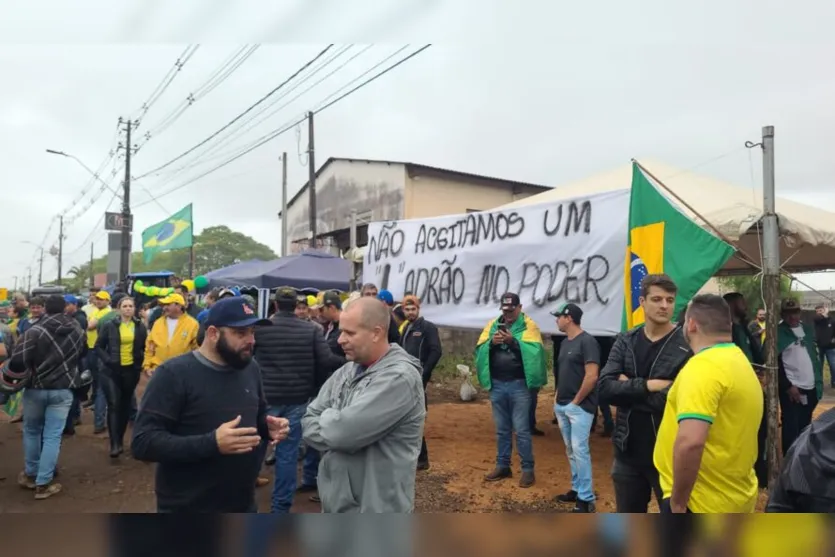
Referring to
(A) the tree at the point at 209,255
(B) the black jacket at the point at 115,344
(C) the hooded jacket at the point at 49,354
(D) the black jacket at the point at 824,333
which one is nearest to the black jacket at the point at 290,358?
(C) the hooded jacket at the point at 49,354

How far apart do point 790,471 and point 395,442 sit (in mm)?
1353

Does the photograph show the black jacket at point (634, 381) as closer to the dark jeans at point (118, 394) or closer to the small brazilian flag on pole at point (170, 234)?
the dark jeans at point (118, 394)

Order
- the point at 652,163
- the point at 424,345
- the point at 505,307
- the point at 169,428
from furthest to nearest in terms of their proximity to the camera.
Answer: the point at 652,163 < the point at 424,345 < the point at 505,307 < the point at 169,428

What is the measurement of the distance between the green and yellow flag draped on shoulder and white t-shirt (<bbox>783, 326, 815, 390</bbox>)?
2984 millimetres

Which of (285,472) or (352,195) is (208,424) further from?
(352,195)

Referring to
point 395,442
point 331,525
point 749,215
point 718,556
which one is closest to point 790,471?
point 718,556

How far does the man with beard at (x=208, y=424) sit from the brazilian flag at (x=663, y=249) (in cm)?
309

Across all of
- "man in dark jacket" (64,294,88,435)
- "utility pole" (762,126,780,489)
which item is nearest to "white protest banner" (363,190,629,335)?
"utility pole" (762,126,780,489)

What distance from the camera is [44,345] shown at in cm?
499

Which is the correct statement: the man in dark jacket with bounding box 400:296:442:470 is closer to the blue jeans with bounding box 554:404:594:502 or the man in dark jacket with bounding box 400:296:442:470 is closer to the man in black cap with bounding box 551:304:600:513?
the man in black cap with bounding box 551:304:600:513

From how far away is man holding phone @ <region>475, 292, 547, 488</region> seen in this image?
5.30 m

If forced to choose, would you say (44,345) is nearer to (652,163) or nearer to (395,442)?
(395,442)

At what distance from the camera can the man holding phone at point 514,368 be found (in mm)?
5297

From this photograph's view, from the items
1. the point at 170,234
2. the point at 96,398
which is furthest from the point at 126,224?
the point at 96,398
